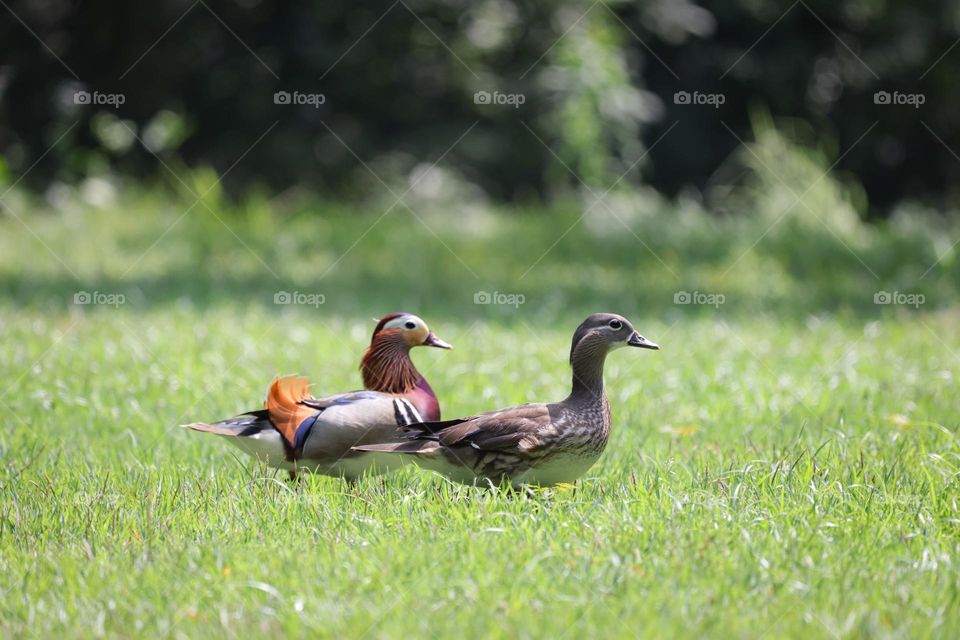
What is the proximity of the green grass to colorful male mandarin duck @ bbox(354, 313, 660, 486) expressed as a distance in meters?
0.12

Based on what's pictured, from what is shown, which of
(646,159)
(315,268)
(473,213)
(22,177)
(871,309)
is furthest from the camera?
(646,159)

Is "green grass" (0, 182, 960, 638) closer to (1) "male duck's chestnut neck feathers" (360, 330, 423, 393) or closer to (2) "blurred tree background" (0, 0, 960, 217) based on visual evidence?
(1) "male duck's chestnut neck feathers" (360, 330, 423, 393)

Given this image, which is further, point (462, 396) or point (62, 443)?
point (462, 396)

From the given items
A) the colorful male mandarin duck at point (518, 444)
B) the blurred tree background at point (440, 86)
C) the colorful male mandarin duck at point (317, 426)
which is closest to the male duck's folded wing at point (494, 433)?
the colorful male mandarin duck at point (518, 444)

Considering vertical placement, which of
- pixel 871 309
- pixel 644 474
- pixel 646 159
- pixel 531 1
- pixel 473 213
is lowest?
pixel 644 474

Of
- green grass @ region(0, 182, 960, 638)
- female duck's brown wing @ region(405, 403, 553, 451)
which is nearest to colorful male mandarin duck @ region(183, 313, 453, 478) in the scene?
green grass @ region(0, 182, 960, 638)

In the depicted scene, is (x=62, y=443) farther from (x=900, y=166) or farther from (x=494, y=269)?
(x=900, y=166)

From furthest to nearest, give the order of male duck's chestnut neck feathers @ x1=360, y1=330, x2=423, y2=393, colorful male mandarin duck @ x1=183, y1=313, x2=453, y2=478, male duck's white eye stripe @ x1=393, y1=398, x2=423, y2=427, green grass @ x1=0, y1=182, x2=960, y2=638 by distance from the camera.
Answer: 1. male duck's chestnut neck feathers @ x1=360, y1=330, x2=423, y2=393
2. male duck's white eye stripe @ x1=393, y1=398, x2=423, y2=427
3. colorful male mandarin duck @ x1=183, y1=313, x2=453, y2=478
4. green grass @ x1=0, y1=182, x2=960, y2=638

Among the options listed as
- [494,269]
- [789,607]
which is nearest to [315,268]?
[494,269]

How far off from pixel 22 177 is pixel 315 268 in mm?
5641

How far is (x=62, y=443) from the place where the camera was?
455cm

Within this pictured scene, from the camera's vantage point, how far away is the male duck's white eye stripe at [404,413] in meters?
4.07

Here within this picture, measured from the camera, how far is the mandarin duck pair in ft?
12.3

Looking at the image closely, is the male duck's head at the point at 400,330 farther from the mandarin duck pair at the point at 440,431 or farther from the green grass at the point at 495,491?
the green grass at the point at 495,491
